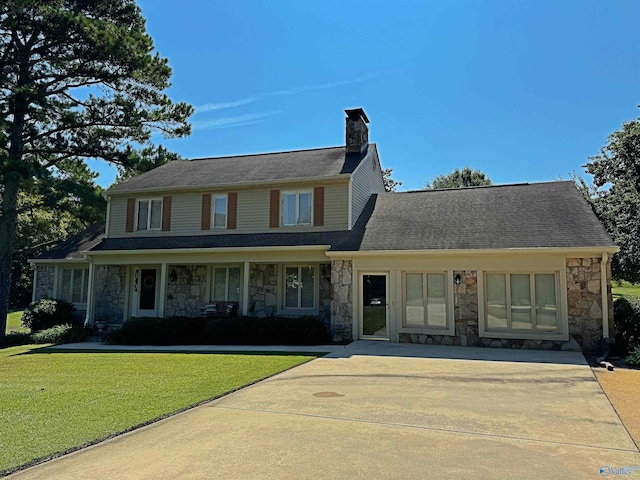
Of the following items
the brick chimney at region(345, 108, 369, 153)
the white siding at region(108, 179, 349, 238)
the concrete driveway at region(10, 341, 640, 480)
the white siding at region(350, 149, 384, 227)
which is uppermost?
the brick chimney at region(345, 108, 369, 153)

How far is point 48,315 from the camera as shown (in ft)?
54.8

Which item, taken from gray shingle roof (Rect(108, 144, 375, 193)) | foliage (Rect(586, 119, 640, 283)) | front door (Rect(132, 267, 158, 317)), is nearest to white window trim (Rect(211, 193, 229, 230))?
gray shingle roof (Rect(108, 144, 375, 193))

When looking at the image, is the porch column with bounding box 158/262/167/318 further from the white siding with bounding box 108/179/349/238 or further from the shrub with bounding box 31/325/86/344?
the shrub with bounding box 31/325/86/344

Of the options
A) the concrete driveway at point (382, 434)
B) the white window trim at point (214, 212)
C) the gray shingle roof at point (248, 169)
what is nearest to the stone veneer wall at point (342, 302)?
the gray shingle roof at point (248, 169)

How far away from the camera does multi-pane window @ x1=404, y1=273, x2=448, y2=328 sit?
1222cm

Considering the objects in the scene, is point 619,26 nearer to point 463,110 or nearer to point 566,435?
point 463,110

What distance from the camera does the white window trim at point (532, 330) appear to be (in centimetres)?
1105

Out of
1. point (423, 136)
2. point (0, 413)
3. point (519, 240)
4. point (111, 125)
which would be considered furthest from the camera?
point (423, 136)

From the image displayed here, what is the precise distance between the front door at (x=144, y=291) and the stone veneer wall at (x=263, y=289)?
4.13 metres

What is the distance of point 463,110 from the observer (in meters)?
17.4

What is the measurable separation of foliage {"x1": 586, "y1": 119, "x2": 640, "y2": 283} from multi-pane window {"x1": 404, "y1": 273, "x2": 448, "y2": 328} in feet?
37.2

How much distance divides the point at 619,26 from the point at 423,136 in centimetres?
1074

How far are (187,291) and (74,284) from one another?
19.2ft

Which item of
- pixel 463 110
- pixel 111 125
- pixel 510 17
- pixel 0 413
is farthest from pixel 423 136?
pixel 0 413
